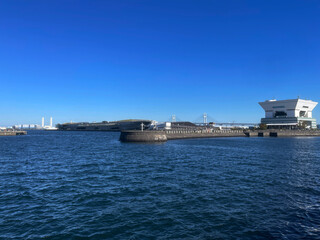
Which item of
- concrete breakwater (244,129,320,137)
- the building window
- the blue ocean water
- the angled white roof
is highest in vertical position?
the angled white roof

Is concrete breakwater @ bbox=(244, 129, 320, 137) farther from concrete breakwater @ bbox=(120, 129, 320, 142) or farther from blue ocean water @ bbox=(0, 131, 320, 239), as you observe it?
blue ocean water @ bbox=(0, 131, 320, 239)

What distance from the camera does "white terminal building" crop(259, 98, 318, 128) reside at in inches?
5827

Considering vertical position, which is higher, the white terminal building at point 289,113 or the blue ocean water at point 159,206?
the white terminal building at point 289,113

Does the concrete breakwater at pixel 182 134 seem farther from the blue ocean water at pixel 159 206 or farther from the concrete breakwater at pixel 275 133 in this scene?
the blue ocean water at pixel 159 206

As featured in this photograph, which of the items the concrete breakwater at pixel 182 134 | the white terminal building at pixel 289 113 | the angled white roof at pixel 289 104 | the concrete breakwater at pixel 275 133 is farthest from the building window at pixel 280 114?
the concrete breakwater at pixel 275 133

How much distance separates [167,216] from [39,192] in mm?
10161

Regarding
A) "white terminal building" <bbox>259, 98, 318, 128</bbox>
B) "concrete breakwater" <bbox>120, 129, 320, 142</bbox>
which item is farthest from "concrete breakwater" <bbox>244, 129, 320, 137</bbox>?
"white terminal building" <bbox>259, 98, 318, 128</bbox>

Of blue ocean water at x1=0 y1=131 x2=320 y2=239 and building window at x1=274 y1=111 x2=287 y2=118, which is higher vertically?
building window at x1=274 y1=111 x2=287 y2=118

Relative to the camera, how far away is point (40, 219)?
1103 centimetres

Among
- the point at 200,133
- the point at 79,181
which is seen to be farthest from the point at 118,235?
the point at 200,133

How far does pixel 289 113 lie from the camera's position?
152 meters

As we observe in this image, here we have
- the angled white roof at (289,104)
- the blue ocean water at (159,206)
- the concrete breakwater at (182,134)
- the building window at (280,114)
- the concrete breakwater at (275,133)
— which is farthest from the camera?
the building window at (280,114)

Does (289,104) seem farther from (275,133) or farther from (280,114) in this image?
(275,133)

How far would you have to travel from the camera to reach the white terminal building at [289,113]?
148m
